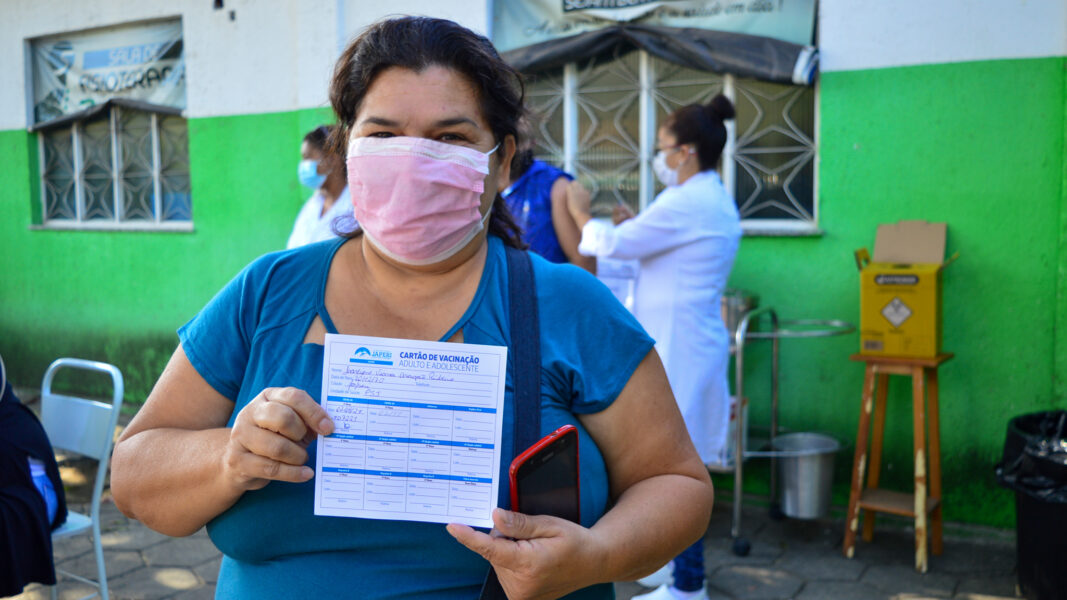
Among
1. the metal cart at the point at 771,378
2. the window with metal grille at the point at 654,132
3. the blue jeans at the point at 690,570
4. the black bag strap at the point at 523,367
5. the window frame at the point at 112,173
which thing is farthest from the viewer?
Answer: the window frame at the point at 112,173

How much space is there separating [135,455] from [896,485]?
3.93 meters

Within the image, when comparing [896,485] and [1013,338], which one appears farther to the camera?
[896,485]

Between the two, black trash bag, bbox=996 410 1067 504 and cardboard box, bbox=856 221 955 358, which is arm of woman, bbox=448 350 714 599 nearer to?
black trash bag, bbox=996 410 1067 504

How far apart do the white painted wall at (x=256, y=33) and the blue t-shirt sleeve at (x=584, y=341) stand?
4081 mm

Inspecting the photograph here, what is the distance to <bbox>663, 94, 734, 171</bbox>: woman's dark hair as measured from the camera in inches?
145

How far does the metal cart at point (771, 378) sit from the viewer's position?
13.4ft

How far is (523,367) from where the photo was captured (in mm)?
1279

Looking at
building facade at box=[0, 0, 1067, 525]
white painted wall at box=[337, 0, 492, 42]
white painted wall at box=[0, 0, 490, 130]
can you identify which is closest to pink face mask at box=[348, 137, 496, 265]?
building facade at box=[0, 0, 1067, 525]

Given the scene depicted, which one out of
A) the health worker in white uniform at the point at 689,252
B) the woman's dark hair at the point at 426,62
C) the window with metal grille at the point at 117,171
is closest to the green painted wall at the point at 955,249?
the health worker in white uniform at the point at 689,252

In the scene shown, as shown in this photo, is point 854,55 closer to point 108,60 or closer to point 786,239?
point 786,239

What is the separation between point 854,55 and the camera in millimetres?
4188

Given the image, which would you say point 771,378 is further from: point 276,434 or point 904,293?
point 276,434

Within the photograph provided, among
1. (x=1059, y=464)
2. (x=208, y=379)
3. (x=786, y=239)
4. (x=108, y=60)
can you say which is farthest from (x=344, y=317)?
(x=108, y=60)

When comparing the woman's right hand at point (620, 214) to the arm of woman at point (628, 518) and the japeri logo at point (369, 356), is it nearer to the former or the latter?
the arm of woman at point (628, 518)
